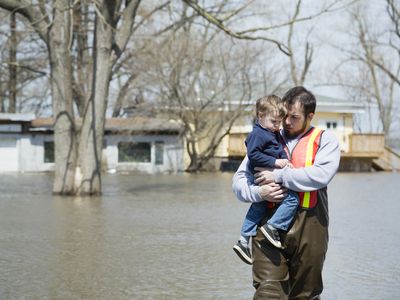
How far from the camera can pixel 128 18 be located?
72.2 feet

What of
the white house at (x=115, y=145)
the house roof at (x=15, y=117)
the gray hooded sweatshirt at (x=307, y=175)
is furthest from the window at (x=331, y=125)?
the gray hooded sweatshirt at (x=307, y=175)

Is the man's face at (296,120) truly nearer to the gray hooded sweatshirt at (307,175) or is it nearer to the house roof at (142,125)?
the gray hooded sweatshirt at (307,175)

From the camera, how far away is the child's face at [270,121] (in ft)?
16.8

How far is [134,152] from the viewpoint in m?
44.5

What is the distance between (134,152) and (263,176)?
1554 inches

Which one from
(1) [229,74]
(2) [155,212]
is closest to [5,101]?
(1) [229,74]

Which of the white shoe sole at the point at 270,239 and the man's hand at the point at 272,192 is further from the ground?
the man's hand at the point at 272,192

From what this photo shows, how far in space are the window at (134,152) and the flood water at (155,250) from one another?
2285 cm

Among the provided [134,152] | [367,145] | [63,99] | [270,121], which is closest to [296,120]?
[270,121]

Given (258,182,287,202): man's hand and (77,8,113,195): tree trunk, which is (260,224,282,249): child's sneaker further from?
(77,8,113,195): tree trunk

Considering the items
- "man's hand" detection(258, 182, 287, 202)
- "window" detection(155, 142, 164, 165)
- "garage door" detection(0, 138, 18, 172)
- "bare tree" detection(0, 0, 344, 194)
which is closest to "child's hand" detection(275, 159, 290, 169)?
"man's hand" detection(258, 182, 287, 202)

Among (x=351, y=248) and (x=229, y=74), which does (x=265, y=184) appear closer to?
(x=351, y=248)

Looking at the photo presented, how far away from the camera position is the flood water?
8462 mm

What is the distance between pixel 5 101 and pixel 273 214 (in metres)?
51.4
